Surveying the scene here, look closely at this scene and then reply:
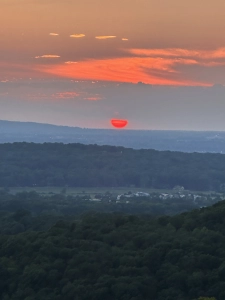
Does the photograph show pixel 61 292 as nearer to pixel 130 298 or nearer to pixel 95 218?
pixel 130 298

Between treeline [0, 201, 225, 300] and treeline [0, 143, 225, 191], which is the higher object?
treeline [0, 143, 225, 191]

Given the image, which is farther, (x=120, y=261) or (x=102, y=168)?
(x=102, y=168)

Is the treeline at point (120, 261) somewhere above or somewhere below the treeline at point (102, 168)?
below

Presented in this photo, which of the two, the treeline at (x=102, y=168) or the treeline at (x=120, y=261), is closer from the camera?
the treeline at (x=120, y=261)

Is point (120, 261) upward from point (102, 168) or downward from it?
downward
